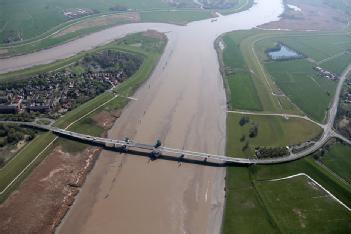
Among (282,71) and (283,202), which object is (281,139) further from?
(282,71)

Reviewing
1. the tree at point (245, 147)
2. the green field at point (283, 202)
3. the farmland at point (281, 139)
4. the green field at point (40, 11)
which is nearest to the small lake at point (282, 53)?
the farmland at point (281, 139)

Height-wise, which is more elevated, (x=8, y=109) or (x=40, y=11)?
(x=40, y=11)

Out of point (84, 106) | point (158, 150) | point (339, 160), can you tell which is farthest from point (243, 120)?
point (84, 106)

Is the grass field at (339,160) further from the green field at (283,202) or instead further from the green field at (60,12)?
the green field at (60,12)

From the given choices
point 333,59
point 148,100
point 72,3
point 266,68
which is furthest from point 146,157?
point 72,3

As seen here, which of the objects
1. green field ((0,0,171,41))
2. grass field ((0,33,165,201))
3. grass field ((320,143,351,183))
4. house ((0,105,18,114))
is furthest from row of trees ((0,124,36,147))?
grass field ((320,143,351,183))

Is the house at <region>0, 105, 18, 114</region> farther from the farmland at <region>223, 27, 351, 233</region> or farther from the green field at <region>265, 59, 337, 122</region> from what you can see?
the green field at <region>265, 59, 337, 122</region>

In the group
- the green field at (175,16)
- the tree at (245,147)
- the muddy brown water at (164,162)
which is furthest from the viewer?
the green field at (175,16)
